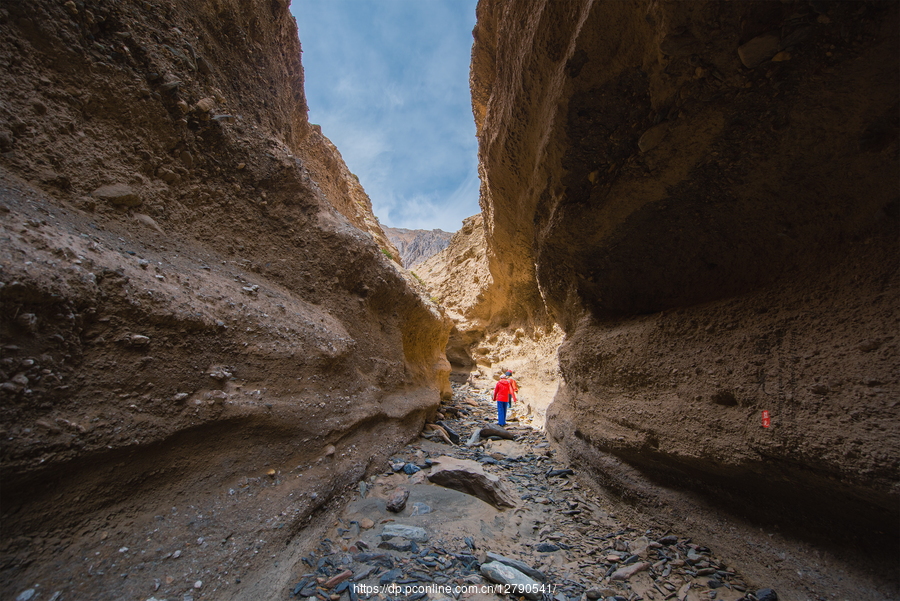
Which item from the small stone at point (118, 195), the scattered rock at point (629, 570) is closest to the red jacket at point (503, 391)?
the scattered rock at point (629, 570)

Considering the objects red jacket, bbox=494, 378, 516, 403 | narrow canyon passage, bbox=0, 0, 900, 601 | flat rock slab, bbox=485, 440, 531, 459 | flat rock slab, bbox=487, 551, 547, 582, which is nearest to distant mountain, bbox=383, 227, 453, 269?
red jacket, bbox=494, 378, 516, 403

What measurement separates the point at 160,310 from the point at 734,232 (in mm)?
3918

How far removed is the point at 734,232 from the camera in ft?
8.32

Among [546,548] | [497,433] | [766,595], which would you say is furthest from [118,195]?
[497,433]

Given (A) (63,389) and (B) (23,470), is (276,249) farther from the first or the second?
(B) (23,470)

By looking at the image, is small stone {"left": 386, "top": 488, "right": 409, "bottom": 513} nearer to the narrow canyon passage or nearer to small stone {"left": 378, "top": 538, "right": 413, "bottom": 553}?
the narrow canyon passage

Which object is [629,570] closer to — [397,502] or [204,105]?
[397,502]

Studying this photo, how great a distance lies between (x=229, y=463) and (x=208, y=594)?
2.22 feet

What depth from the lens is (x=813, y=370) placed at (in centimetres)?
193

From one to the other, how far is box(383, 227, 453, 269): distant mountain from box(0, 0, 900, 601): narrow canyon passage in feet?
133

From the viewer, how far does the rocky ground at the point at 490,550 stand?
203 centimetres

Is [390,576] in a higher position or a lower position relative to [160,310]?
lower

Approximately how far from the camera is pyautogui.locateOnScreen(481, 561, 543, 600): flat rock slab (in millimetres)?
2012

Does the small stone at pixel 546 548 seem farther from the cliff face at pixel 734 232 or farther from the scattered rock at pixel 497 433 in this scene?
the scattered rock at pixel 497 433
